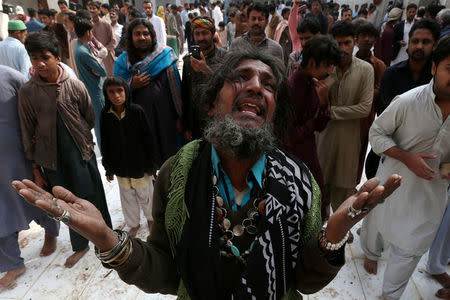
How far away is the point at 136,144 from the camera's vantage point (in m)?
2.94

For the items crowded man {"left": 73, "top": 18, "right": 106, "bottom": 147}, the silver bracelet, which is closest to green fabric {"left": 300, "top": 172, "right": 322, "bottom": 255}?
the silver bracelet

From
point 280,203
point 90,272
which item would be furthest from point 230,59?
point 90,272

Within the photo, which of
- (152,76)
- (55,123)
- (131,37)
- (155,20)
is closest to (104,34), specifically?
(155,20)

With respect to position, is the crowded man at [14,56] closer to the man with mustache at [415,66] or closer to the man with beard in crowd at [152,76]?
the man with beard in crowd at [152,76]

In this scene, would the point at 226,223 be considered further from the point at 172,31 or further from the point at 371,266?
the point at 172,31

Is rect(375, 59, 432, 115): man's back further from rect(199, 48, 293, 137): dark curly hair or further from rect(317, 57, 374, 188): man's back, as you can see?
rect(199, 48, 293, 137): dark curly hair

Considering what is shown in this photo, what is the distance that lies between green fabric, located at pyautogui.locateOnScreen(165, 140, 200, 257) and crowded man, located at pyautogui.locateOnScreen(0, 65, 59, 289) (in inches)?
77.6

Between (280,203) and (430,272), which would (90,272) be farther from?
(430,272)

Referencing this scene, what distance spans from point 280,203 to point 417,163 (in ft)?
4.35

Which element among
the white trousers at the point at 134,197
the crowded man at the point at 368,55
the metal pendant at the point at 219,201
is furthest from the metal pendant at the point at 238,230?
the crowded man at the point at 368,55

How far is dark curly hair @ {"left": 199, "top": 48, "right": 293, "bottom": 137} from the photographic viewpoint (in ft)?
5.01

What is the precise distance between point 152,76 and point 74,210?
248cm

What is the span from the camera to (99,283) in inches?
107

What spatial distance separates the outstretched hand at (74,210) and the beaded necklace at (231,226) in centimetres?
41
